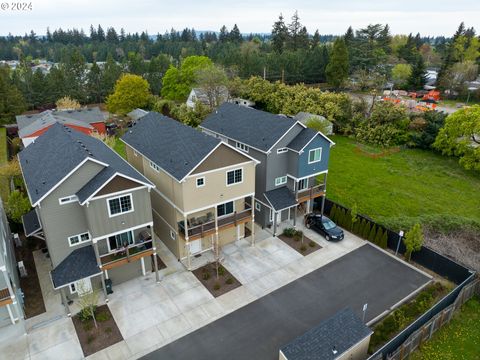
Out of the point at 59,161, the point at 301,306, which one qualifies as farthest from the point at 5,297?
the point at 301,306

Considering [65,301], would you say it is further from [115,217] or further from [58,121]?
[58,121]

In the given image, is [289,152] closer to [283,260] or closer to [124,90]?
[283,260]

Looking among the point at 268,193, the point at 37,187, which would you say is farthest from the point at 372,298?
the point at 37,187

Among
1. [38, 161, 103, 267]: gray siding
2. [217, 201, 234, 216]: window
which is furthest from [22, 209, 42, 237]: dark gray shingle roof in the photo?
[217, 201, 234, 216]: window

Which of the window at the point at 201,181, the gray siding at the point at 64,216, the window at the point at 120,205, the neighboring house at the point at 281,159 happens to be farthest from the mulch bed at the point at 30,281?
the neighboring house at the point at 281,159

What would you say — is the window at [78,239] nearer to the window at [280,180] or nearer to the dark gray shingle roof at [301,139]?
the window at [280,180]
